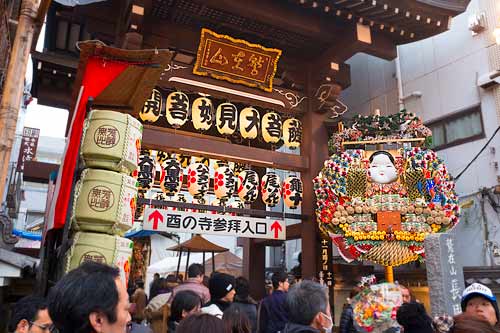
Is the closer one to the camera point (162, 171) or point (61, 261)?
point (61, 261)

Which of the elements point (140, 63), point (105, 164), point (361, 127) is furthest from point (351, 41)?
point (105, 164)


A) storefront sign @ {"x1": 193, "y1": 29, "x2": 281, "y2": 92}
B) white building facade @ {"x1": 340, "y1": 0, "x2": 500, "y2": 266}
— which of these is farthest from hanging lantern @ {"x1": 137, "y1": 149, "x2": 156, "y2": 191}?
white building facade @ {"x1": 340, "y1": 0, "x2": 500, "y2": 266}

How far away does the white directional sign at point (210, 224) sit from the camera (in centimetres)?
784

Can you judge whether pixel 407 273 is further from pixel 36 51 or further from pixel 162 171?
pixel 36 51

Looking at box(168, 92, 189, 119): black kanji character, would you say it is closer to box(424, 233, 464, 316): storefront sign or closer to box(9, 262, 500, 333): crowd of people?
box(9, 262, 500, 333): crowd of people

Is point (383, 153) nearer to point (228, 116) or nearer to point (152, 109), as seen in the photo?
point (228, 116)

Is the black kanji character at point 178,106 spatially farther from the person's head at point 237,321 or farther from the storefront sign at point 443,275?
the person's head at point 237,321

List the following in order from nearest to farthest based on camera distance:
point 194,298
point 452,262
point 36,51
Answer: point 194,298 < point 452,262 < point 36,51

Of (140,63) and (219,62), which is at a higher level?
(219,62)

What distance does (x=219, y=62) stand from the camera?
870 centimetres

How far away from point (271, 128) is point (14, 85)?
5681 millimetres

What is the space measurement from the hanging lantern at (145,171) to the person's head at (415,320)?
19.3 feet

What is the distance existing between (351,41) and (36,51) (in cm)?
670

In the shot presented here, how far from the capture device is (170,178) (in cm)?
842
